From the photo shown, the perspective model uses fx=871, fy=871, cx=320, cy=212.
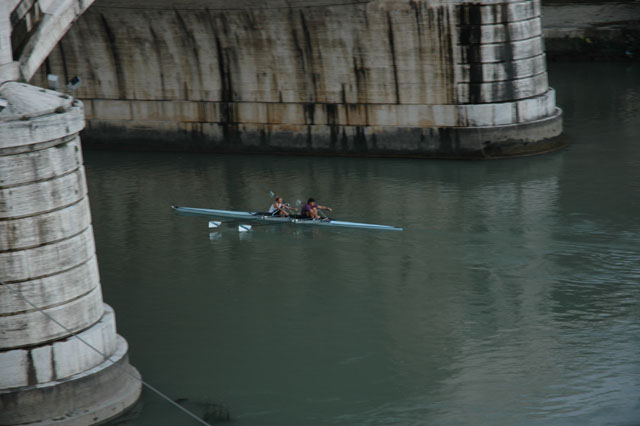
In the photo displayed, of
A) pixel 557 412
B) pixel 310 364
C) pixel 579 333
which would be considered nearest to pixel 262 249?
pixel 310 364

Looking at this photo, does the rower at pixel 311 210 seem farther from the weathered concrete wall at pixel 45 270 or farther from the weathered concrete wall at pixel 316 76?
the weathered concrete wall at pixel 45 270

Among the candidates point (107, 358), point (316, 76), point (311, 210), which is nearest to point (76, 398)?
point (107, 358)

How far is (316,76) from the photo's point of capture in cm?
2900

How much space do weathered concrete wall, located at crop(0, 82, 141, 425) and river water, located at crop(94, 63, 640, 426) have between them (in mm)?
1212

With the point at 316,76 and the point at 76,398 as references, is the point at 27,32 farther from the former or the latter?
the point at 316,76

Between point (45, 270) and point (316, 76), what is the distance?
1815 centimetres

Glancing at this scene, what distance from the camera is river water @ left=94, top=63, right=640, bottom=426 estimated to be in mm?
13906

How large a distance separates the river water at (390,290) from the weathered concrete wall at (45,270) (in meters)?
1.21

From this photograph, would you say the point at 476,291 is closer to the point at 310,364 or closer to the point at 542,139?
the point at 310,364

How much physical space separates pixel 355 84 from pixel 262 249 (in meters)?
8.97

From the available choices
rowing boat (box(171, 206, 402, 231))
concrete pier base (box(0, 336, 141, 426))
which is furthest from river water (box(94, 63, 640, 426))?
concrete pier base (box(0, 336, 141, 426))

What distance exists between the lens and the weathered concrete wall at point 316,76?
2686 centimetres

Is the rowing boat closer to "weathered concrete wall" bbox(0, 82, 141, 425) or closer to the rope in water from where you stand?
the rope in water

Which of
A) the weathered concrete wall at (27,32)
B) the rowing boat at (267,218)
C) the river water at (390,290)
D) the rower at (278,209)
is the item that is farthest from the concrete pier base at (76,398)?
the rower at (278,209)
